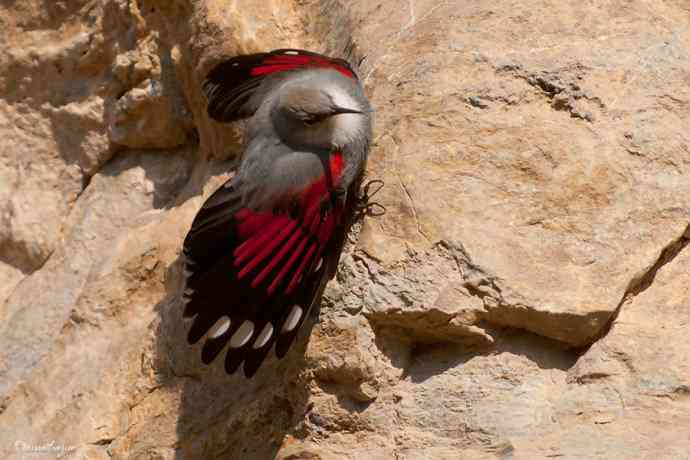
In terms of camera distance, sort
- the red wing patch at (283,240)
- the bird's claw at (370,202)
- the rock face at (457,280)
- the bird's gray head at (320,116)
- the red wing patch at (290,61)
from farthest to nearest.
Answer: the red wing patch at (290,61) → the bird's gray head at (320,116) → the bird's claw at (370,202) → the red wing patch at (283,240) → the rock face at (457,280)

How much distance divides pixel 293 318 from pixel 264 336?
3.8 inches

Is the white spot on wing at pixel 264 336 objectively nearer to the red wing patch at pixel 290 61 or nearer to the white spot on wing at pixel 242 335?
the white spot on wing at pixel 242 335

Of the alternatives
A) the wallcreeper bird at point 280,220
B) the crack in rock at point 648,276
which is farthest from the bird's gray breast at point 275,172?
the crack in rock at point 648,276

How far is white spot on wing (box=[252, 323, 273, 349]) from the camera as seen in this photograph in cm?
297

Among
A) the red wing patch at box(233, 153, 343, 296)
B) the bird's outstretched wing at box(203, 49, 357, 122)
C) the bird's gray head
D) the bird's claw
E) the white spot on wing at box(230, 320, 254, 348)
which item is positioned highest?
the bird's outstretched wing at box(203, 49, 357, 122)

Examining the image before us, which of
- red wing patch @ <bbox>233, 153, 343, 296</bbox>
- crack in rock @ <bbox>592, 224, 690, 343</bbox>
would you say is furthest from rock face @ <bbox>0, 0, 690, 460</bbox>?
red wing patch @ <bbox>233, 153, 343, 296</bbox>

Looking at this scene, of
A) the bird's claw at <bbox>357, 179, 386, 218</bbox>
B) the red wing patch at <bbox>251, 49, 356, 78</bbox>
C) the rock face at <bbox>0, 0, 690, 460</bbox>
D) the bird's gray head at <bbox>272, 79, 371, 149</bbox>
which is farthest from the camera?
the red wing patch at <bbox>251, 49, 356, 78</bbox>

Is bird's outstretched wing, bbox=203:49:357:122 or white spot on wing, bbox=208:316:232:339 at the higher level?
bird's outstretched wing, bbox=203:49:357:122

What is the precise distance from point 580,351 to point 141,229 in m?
1.57

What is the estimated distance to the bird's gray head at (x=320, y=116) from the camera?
10.8ft

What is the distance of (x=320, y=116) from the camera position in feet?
11.0

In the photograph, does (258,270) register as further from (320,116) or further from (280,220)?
(320,116)

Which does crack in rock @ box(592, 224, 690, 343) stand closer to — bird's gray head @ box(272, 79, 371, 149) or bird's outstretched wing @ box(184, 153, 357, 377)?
bird's outstretched wing @ box(184, 153, 357, 377)

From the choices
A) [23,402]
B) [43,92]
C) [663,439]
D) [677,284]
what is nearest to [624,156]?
[677,284]
